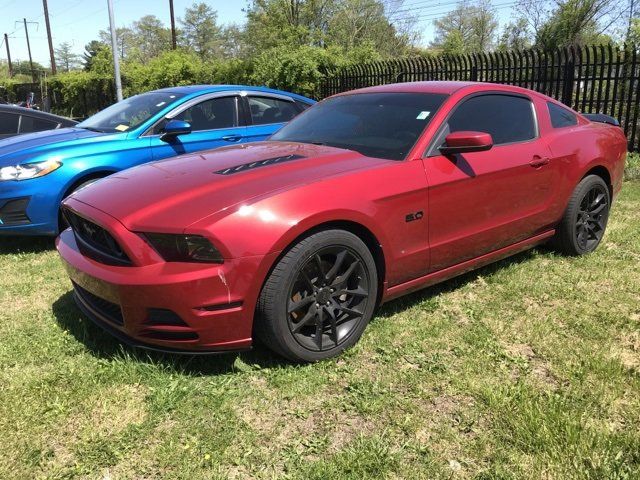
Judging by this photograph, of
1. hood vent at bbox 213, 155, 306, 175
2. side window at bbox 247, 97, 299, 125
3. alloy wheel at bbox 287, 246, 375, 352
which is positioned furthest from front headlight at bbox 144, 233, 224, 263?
side window at bbox 247, 97, 299, 125

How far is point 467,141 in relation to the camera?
335 centimetres

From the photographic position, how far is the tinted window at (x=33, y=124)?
23.6 feet

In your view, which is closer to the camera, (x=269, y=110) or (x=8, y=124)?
(x=269, y=110)

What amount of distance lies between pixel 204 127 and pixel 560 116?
11.8ft

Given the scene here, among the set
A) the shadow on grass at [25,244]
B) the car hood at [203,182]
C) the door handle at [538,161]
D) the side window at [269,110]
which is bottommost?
the shadow on grass at [25,244]

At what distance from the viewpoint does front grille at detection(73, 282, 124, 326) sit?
2.87 m

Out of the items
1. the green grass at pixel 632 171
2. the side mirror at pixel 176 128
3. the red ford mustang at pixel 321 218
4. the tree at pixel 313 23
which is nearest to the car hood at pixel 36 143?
the side mirror at pixel 176 128

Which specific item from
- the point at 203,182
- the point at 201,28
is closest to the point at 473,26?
the point at 201,28

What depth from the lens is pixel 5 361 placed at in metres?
3.09

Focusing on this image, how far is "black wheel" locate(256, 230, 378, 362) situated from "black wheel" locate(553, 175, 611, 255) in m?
2.21

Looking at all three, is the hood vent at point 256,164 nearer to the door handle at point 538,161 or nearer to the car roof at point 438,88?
the car roof at point 438,88

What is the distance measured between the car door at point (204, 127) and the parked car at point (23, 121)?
223 centimetres

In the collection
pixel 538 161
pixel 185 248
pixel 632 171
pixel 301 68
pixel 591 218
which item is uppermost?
pixel 301 68

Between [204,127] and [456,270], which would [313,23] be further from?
[456,270]
